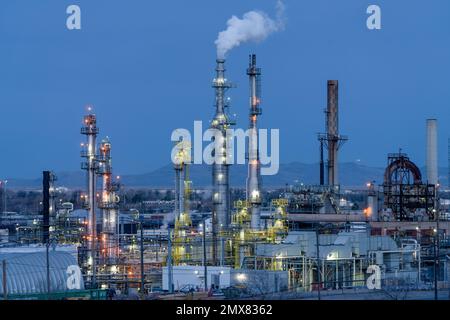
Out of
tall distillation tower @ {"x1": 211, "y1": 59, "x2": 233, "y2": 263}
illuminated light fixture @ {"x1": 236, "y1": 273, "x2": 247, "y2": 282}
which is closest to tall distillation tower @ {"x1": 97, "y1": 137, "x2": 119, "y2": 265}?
tall distillation tower @ {"x1": 211, "y1": 59, "x2": 233, "y2": 263}

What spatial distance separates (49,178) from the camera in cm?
1978

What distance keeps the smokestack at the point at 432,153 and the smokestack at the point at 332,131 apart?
213 cm

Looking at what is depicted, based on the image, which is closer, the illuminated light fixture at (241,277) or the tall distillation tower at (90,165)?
the illuminated light fixture at (241,277)

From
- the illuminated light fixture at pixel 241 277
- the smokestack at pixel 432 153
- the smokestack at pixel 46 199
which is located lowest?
the illuminated light fixture at pixel 241 277

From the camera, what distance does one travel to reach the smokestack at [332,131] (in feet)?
71.4

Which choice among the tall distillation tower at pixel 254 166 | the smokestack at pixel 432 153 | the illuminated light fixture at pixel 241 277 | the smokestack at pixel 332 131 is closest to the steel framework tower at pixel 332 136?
the smokestack at pixel 332 131

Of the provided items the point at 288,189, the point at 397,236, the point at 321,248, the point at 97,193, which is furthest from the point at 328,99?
the point at 321,248

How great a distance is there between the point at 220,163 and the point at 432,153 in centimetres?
682

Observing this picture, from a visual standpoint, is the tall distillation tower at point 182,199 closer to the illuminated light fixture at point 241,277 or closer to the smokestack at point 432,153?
the illuminated light fixture at point 241,277

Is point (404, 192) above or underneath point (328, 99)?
underneath

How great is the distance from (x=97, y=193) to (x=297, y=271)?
5.63 m

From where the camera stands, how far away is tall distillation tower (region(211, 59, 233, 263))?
16188mm
